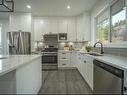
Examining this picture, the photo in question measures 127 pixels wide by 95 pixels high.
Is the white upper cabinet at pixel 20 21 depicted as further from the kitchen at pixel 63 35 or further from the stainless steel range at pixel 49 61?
the stainless steel range at pixel 49 61

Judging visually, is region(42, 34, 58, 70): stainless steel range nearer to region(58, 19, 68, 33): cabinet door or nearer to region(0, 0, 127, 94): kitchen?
region(0, 0, 127, 94): kitchen

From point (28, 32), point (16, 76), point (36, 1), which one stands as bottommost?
point (16, 76)

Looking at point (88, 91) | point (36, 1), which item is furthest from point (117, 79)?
point (36, 1)

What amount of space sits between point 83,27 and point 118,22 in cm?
325

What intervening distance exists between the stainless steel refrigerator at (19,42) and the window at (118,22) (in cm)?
393

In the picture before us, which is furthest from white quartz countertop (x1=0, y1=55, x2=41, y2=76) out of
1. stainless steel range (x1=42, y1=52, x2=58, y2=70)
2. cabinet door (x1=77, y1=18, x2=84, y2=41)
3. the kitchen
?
cabinet door (x1=77, y1=18, x2=84, y2=41)

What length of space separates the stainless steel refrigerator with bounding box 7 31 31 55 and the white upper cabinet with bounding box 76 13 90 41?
2493 millimetres

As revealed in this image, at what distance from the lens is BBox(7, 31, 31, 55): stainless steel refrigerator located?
6.30 m

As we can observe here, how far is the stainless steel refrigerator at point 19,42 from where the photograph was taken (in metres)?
6.30

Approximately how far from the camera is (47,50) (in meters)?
7.12

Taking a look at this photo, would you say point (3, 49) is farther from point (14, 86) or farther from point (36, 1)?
point (14, 86)

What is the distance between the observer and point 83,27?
6656 millimetres

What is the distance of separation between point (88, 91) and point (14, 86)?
2268mm

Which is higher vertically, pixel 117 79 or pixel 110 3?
pixel 110 3
